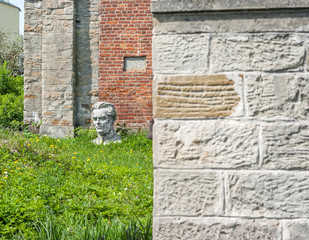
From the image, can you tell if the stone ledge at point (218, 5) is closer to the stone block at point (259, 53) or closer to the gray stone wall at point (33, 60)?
the stone block at point (259, 53)

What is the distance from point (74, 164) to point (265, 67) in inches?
183

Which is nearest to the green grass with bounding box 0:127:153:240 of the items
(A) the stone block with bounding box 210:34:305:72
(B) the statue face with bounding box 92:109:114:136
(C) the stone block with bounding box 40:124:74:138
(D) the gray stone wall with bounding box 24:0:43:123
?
(B) the statue face with bounding box 92:109:114:136

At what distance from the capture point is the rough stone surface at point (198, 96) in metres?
2.39

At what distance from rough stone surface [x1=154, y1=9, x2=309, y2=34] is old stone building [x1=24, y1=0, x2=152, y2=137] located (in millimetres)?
7782

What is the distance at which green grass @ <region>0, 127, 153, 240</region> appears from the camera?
3568 mm

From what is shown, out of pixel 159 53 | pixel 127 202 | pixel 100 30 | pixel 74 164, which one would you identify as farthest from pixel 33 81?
pixel 159 53

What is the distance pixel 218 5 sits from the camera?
2.37 m

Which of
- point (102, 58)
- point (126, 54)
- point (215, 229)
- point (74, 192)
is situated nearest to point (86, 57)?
point (102, 58)

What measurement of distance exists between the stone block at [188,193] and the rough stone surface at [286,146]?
329mm

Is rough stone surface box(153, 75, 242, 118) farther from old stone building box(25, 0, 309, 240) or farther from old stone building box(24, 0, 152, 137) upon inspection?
old stone building box(24, 0, 152, 137)

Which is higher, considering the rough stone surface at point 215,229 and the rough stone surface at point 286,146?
the rough stone surface at point 286,146

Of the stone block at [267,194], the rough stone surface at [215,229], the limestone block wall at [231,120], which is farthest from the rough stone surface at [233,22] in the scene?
the rough stone surface at [215,229]

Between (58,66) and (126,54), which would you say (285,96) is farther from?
(58,66)

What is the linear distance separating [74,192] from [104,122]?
3817 mm
